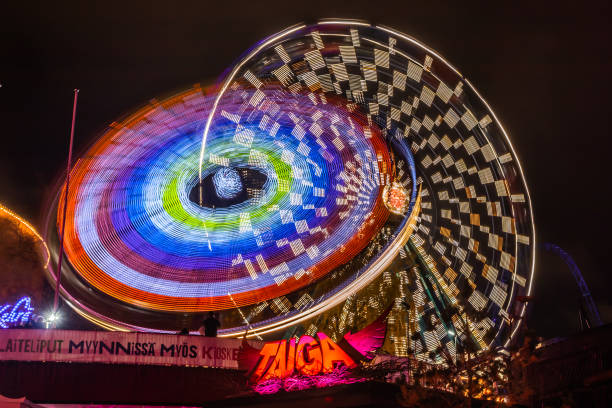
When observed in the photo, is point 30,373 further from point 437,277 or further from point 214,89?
point 437,277

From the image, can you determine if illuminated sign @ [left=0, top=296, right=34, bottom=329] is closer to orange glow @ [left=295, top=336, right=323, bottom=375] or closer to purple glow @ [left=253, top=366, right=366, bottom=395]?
purple glow @ [left=253, top=366, right=366, bottom=395]

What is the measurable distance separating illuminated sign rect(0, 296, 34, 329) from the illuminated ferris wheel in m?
1.84

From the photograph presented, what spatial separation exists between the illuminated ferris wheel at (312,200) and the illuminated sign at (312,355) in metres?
4.62

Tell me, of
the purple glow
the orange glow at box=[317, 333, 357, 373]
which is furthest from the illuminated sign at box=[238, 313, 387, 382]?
the purple glow

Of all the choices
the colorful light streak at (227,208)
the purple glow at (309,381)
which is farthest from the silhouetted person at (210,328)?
the purple glow at (309,381)

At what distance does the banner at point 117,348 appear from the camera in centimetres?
2052

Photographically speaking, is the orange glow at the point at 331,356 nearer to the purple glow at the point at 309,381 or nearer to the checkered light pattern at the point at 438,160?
the purple glow at the point at 309,381

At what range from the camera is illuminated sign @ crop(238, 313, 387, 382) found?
58.4 feet

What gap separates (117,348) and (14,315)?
5.53 meters

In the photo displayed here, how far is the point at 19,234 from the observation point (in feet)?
131

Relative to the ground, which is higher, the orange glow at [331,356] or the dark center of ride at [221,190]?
the dark center of ride at [221,190]

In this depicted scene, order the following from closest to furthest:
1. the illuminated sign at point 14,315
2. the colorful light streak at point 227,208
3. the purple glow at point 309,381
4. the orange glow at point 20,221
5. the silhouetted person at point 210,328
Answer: the purple glow at point 309,381 < the silhouetted person at point 210,328 < the illuminated sign at point 14,315 < the colorful light streak at point 227,208 < the orange glow at point 20,221

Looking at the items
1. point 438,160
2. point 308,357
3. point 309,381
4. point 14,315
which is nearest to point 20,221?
point 14,315

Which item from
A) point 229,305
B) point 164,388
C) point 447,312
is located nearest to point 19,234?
point 229,305
